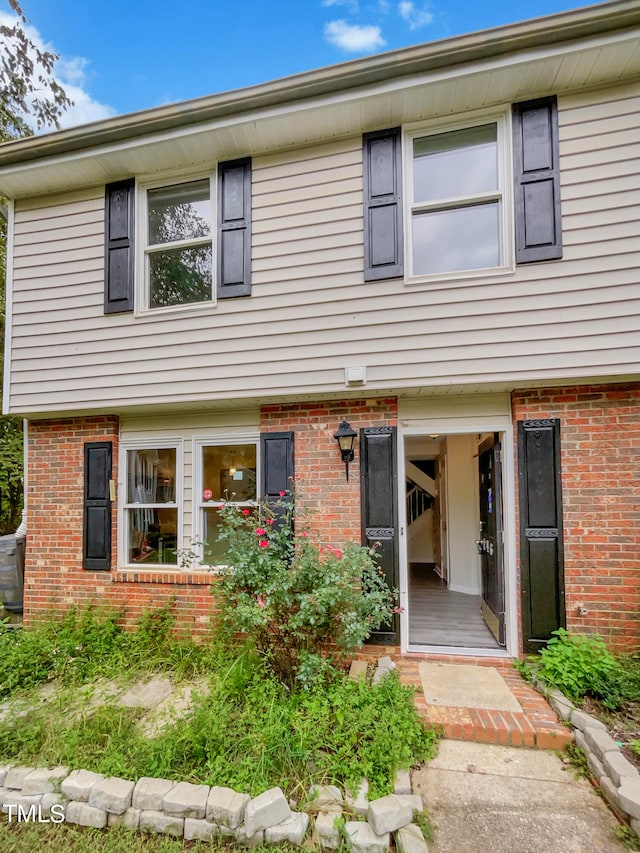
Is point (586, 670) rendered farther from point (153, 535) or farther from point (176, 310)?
point (176, 310)

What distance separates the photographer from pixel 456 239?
12.2 feet

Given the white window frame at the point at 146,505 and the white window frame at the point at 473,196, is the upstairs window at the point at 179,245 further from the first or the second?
the white window frame at the point at 473,196

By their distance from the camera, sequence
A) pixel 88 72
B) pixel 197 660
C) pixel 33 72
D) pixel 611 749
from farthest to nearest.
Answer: pixel 88 72, pixel 33 72, pixel 197 660, pixel 611 749

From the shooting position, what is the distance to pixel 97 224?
4.44 meters

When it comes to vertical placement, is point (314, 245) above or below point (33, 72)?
below

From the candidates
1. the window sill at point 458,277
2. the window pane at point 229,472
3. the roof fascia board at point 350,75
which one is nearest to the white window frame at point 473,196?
the window sill at point 458,277

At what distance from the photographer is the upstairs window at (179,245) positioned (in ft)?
14.1

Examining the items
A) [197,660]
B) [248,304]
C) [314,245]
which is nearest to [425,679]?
[197,660]

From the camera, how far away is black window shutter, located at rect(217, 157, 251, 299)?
404cm

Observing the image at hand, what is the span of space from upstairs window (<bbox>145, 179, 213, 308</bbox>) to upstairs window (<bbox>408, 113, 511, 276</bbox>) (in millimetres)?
2171

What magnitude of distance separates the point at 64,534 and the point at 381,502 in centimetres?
361

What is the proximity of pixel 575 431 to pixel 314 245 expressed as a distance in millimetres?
2965

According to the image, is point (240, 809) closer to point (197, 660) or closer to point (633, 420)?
point (197, 660)

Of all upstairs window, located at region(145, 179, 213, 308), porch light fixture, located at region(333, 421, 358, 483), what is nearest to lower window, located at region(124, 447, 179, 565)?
upstairs window, located at region(145, 179, 213, 308)
